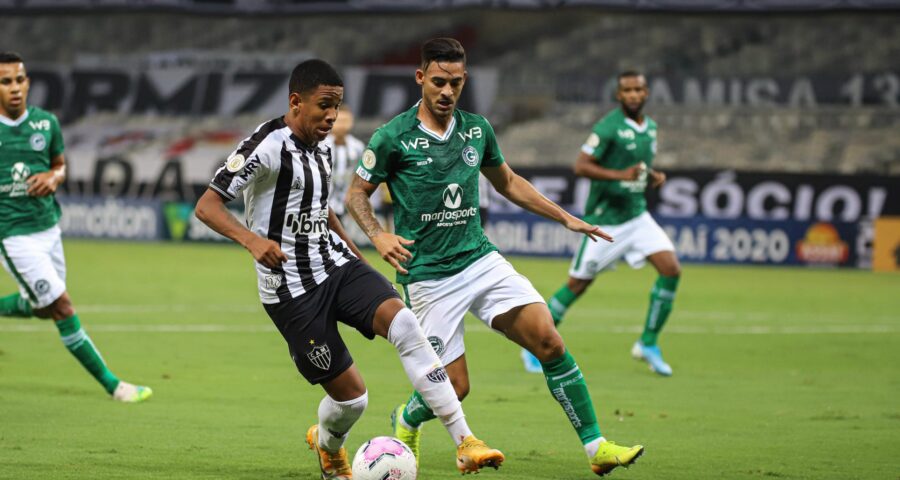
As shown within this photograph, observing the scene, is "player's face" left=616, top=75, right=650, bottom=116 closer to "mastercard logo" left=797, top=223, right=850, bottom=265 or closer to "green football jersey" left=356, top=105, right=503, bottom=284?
"green football jersey" left=356, top=105, right=503, bottom=284

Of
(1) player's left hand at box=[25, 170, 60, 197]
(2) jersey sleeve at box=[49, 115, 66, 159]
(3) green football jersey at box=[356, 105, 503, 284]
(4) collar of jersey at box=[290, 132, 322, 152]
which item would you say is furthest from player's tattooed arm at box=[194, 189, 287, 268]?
(2) jersey sleeve at box=[49, 115, 66, 159]

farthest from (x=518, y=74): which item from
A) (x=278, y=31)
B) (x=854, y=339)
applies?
(x=854, y=339)

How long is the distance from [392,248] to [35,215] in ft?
14.3

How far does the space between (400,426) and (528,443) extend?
39.7 inches

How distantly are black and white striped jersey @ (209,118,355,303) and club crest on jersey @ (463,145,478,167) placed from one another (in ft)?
2.90

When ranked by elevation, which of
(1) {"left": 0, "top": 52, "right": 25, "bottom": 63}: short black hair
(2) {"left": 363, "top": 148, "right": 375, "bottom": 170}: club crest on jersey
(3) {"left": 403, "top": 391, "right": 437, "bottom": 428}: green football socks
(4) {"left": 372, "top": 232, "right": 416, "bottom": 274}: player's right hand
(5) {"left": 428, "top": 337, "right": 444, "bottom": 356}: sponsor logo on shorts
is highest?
(2) {"left": 363, "top": 148, "right": 375, "bottom": 170}: club crest on jersey

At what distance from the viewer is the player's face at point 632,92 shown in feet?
41.3

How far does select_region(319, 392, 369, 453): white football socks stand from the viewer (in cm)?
696

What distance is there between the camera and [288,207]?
6.93m

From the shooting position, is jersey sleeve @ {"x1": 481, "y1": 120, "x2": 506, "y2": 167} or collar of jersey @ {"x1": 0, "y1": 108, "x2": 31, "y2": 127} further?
collar of jersey @ {"x1": 0, "y1": 108, "x2": 31, "y2": 127}

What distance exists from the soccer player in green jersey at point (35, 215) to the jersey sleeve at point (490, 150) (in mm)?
3635

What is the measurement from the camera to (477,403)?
10.1 metres

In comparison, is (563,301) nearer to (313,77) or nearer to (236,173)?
(313,77)

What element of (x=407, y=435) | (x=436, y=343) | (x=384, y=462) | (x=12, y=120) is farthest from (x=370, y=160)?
(x=12, y=120)
